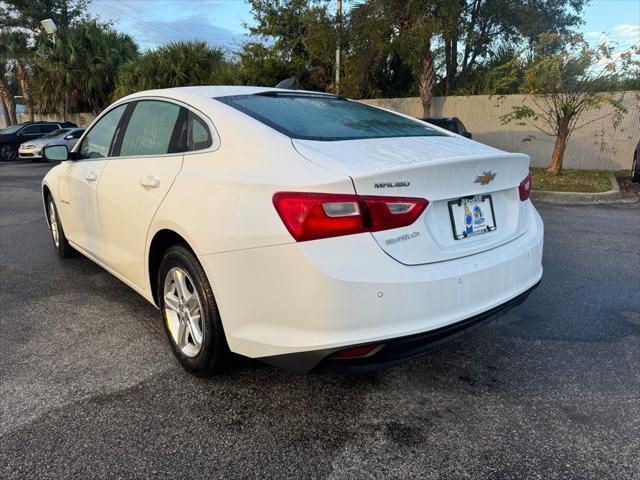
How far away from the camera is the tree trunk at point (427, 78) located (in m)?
16.0

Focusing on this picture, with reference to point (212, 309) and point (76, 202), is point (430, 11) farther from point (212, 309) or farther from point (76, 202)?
point (212, 309)

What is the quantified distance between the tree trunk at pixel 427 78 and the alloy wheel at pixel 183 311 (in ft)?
48.0

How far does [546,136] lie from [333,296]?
48.7 ft

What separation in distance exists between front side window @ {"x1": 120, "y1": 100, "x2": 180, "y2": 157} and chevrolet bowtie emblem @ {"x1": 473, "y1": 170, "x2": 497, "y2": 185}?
1.71m

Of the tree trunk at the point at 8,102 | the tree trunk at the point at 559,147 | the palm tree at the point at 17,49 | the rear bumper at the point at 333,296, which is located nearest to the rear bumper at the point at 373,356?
the rear bumper at the point at 333,296

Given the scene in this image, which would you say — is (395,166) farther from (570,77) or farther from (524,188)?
(570,77)

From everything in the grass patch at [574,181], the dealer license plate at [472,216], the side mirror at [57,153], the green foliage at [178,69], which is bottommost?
the grass patch at [574,181]

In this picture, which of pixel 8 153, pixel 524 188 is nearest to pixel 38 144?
pixel 8 153

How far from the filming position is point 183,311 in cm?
285

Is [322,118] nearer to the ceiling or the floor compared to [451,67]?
nearer to the floor

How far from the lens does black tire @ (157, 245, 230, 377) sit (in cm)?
253

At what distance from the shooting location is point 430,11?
49.6 ft

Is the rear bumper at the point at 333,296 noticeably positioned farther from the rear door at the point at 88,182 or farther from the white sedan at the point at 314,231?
the rear door at the point at 88,182

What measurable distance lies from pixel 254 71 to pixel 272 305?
73.8ft
